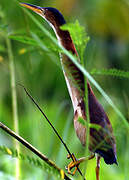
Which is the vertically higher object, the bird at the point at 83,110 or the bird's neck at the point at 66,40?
the bird's neck at the point at 66,40

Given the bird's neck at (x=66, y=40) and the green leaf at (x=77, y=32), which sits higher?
the bird's neck at (x=66, y=40)

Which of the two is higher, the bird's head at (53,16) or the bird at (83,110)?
the bird's head at (53,16)

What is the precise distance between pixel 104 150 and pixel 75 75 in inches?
3.2

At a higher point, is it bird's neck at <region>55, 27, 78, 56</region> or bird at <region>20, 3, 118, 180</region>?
bird's neck at <region>55, 27, 78, 56</region>

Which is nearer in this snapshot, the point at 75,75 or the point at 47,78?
the point at 75,75

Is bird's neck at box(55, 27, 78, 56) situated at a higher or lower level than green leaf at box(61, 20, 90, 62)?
higher

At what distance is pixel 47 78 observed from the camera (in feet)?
4.97

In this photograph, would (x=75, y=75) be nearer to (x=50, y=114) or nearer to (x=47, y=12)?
(x=47, y=12)

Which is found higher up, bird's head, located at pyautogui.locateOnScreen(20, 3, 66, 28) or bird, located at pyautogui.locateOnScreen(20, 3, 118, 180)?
bird's head, located at pyautogui.locateOnScreen(20, 3, 66, 28)

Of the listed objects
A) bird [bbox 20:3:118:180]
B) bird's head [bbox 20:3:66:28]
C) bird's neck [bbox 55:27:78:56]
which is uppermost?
bird's head [bbox 20:3:66:28]

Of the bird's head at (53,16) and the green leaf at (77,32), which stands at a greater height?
the bird's head at (53,16)

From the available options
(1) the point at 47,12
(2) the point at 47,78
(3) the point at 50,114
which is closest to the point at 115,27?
(2) the point at 47,78

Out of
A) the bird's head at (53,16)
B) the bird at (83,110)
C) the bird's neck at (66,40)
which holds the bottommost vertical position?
the bird at (83,110)

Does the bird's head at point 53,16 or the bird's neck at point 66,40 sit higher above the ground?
the bird's head at point 53,16
